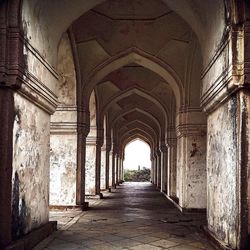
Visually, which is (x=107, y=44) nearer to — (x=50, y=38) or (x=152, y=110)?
(x=50, y=38)

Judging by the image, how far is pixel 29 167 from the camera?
5.12 m

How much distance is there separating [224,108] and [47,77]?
104 inches

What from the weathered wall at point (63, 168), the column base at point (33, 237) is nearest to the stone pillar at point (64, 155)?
the weathered wall at point (63, 168)

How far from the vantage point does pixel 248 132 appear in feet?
14.0

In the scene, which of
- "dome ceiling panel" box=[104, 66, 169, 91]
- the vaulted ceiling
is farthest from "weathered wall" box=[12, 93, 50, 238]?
"dome ceiling panel" box=[104, 66, 169, 91]

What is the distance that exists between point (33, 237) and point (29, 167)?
2.99 ft

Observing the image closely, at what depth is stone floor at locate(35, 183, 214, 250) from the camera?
5.55 meters

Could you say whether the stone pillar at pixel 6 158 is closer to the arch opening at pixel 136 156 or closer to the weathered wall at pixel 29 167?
the weathered wall at pixel 29 167

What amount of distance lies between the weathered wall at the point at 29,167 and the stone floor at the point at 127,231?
0.52 meters

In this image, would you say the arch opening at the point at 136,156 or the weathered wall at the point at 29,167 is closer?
the weathered wall at the point at 29,167

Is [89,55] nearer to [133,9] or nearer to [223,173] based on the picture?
[133,9]

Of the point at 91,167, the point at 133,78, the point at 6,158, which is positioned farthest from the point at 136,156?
the point at 6,158

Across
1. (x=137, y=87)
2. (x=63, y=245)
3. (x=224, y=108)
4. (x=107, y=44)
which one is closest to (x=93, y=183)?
(x=137, y=87)

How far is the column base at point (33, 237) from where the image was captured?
171 inches
